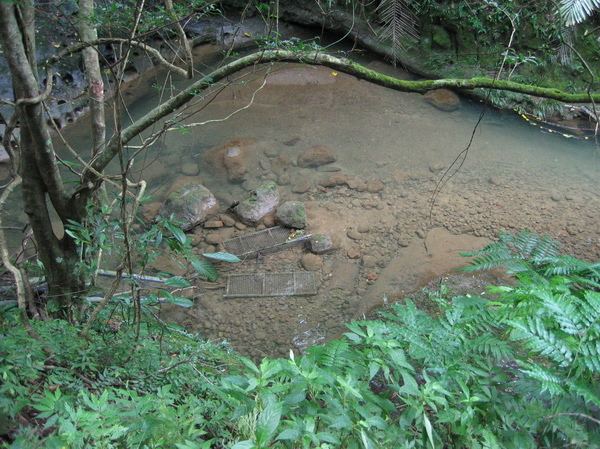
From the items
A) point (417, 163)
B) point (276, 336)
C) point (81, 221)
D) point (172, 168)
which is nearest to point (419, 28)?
point (417, 163)

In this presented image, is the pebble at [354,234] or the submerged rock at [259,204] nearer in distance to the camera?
the pebble at [354,234]

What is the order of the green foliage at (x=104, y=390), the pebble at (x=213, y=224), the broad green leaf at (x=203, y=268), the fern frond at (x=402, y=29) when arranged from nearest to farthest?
the green foliage at (x=104, y=390) → the broad green leaf at (x=203, y=268) → the pebble at (x=213, y=224) → the fern frond at (x=402, y=29)

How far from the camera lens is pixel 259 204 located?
14.3 feet

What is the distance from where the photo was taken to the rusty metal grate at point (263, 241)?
4.06m

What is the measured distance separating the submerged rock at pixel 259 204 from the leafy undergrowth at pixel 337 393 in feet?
7.85

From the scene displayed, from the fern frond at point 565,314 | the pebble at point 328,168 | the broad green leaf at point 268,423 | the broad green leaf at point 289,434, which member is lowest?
the pebble at point 328,168

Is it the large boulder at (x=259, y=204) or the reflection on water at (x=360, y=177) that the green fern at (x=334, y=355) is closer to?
the reflection on water at (x=360, y=177)

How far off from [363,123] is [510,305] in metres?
4.19

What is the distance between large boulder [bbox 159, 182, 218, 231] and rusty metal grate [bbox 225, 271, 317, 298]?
81cm

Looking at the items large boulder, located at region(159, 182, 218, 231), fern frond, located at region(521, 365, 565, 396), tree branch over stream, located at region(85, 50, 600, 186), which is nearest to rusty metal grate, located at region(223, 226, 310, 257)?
large boulder, located at region(159, 182, 218, 231)

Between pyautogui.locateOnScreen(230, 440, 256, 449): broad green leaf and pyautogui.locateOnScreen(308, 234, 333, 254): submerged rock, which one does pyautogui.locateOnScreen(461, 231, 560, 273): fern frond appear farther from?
pyautogui.locateOnScreen(230, 440, 256, 449): broad green leaf

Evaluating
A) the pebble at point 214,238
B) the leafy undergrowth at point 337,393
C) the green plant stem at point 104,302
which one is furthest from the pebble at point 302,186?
the green plant stem at point 104,302

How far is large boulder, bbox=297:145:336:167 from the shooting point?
511 centimetres

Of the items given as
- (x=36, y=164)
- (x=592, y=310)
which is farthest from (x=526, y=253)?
(x=36, y=164)
